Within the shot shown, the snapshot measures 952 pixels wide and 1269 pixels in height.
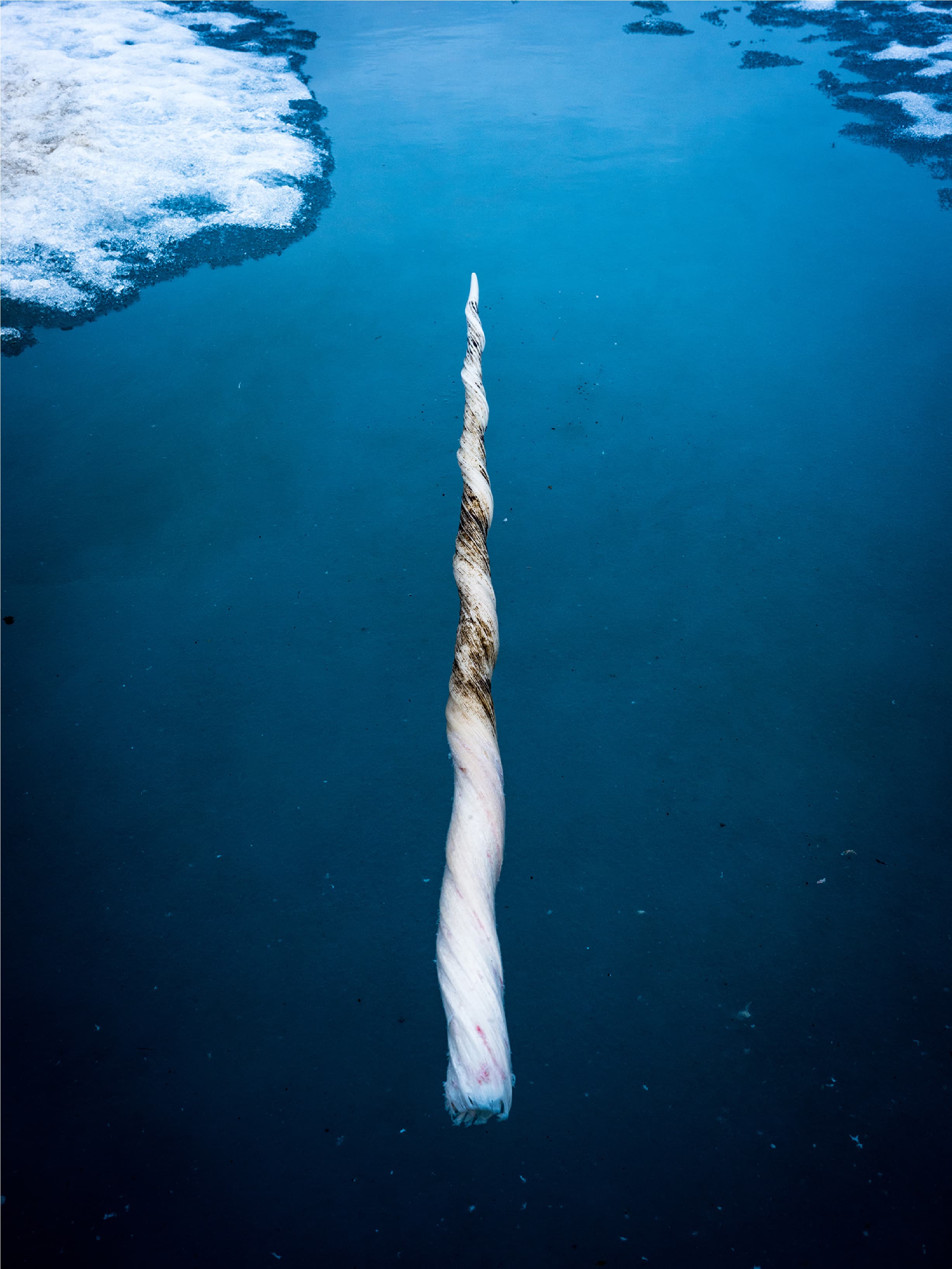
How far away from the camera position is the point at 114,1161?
624 millimetres

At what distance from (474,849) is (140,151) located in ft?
6.21

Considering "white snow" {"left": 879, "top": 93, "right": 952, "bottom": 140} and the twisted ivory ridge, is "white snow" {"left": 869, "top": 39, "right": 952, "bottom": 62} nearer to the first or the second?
"white snow" {"left": 879, "top": 93, "right": 952, "bottom": 140}

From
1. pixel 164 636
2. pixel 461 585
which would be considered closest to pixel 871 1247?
pixel 461 585

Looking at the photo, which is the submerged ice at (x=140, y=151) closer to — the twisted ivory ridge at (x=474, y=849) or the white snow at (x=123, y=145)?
the white snow at (x=123, y=145)

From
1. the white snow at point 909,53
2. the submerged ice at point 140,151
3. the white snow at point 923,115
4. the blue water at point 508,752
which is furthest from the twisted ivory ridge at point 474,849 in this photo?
the white snow at point 909,53

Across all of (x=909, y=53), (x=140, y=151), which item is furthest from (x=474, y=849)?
(x=909, y=53)

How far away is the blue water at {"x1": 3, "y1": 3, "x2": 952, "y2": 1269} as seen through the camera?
615 millimetres

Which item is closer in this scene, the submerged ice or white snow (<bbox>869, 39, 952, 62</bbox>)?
the submerged ice

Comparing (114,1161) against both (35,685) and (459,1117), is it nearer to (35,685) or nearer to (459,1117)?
(459,1117)

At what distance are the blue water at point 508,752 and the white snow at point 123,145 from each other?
230 mm

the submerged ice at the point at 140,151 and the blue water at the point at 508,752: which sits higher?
the submerged ice at the point at 140,151

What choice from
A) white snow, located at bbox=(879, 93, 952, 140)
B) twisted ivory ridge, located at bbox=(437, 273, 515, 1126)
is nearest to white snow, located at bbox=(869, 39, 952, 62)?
white snow, located at bbox=(879, 93, 952, 140)

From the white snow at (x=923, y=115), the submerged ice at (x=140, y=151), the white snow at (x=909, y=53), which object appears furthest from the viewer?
the white snow at (x=909, y=53)

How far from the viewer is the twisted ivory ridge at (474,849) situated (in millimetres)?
586
